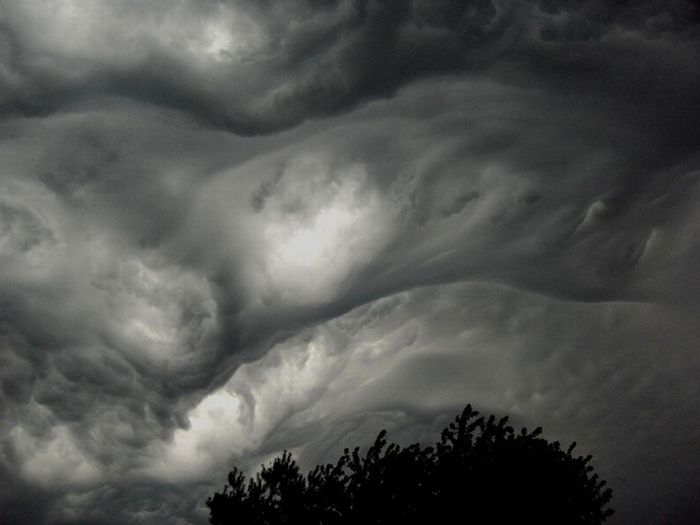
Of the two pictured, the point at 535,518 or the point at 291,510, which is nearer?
the point at 535,518

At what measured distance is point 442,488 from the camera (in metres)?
17.0

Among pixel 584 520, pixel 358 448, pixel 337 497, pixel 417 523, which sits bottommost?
pixel 584 520

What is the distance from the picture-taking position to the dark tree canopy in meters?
16.4

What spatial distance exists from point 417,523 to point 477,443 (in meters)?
4.19

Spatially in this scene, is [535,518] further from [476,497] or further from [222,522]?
[222,522]

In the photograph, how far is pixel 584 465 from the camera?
20.9 m

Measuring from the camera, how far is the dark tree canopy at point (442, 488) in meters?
16.4

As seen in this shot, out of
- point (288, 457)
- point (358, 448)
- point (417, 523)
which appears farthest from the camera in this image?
point (288, 457)

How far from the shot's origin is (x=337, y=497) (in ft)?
58.3

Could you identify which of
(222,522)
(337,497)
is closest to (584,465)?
(337,497)

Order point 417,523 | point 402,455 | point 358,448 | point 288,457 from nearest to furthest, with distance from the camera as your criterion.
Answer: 1. point 417,523
2. point 402,455
3. point 358,448
4. point 288,457

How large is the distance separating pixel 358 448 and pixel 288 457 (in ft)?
11.5

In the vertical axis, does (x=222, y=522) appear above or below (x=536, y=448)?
above

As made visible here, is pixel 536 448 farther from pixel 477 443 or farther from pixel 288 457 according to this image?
pixel 288 457
